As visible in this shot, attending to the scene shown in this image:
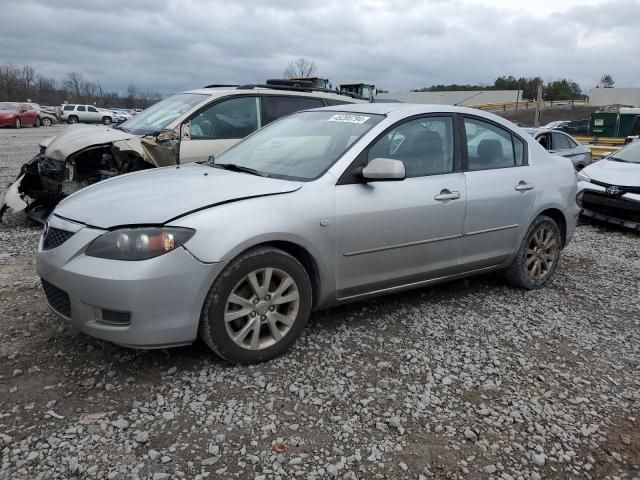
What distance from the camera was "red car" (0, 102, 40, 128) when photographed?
1206 inches

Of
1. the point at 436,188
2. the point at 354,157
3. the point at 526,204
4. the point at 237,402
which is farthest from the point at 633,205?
the point at 237,402

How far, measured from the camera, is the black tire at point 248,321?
3.08 metres

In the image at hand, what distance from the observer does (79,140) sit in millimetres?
6227

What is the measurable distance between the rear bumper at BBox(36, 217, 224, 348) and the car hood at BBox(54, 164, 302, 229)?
19cm

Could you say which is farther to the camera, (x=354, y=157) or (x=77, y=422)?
(x=354, y=157)

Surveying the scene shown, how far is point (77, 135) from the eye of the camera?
21.0 ft

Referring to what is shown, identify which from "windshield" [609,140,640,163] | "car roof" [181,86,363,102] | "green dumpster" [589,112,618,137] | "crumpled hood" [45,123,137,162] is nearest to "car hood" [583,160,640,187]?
"windshield" [609,140,640,163]

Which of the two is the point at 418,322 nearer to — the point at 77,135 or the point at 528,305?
the point at 528,305

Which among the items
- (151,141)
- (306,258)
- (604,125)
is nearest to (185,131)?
(151,141)

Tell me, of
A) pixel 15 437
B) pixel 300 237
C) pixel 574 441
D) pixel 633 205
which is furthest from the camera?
pixel 633 205

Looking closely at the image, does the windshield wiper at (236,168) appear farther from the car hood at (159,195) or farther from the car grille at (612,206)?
the car grille at (612,206)

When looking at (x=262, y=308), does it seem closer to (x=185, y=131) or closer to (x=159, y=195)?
(x=159, y=195)

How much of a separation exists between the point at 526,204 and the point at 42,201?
555 centimetres

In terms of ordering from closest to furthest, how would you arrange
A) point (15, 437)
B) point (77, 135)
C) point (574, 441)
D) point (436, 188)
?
1. point (15, 437)
2. point (574, 441)
3. point (436, 188)
4. point (77, 135)
